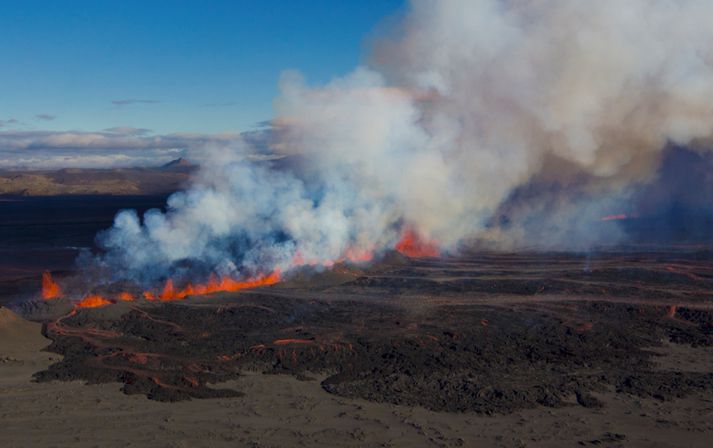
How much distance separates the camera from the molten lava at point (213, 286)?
3616 centimetres

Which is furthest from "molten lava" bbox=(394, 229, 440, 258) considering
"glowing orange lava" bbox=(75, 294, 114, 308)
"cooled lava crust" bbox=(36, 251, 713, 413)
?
"glowing orange lava" bbox=(75, 294, 114, 308)

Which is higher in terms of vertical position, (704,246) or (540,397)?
(704,246)

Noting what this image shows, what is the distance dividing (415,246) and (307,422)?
37879 mm

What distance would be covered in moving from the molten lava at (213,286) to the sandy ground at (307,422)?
582 inches

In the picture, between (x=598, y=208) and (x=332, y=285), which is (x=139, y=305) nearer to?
(x=332, y=285)

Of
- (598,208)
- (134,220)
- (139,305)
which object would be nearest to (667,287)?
(139,305)

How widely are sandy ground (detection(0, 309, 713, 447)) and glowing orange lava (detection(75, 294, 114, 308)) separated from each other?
463 inches

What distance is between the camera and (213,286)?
38.7 meters

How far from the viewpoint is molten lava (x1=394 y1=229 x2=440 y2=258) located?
54.6m

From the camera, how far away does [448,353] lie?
952 inches

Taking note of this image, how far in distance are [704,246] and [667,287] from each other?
21.1 metres

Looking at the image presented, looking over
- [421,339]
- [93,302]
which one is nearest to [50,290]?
[93,302]

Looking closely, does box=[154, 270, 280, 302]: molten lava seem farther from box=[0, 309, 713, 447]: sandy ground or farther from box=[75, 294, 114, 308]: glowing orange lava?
box=[0, 309, 713, 447]: sandy ground

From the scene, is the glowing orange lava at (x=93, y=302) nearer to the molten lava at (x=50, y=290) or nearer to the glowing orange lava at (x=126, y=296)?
the glowing orange lava at (x=126, y=296)
